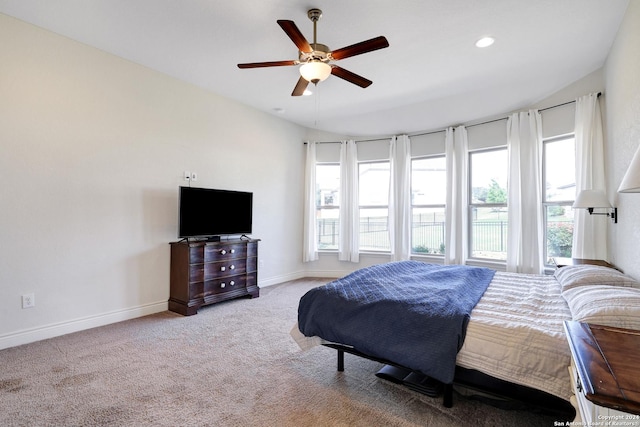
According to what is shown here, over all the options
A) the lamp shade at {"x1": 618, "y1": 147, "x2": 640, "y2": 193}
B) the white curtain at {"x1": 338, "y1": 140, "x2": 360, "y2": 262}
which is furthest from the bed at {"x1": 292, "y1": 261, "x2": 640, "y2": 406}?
the white curtain at {"x1": 338, "y1": 140, "x2": 360, "y2": 262}

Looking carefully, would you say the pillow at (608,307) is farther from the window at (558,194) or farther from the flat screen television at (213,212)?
the flat screen television at (213,212)

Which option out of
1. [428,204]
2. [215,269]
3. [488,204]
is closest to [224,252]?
[215,269]

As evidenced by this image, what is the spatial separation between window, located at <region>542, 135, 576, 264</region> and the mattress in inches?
98.4

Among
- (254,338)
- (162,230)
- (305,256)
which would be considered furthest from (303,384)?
(305,256)

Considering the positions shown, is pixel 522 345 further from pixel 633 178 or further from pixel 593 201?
pixel 593 201

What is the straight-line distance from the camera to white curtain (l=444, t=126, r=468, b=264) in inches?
194

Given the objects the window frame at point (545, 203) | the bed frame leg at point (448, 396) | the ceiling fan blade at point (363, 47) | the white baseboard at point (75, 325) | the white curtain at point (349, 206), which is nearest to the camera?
the bed frame leg at point (448, 396)

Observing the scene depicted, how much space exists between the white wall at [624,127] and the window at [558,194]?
2.22 feet

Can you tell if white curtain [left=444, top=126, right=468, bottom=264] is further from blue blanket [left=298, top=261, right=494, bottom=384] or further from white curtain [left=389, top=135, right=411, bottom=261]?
blue blanket [left=298, top=261, right=494, bottom=384]

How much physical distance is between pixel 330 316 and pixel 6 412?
205 cm

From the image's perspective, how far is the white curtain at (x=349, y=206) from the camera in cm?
581

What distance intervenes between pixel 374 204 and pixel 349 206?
0.50m

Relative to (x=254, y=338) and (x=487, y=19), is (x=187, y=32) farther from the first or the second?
(x=254, y=338)

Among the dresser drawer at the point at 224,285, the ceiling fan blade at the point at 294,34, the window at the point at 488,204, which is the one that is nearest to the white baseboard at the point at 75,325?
the dresser drawer at the point at 224,285
